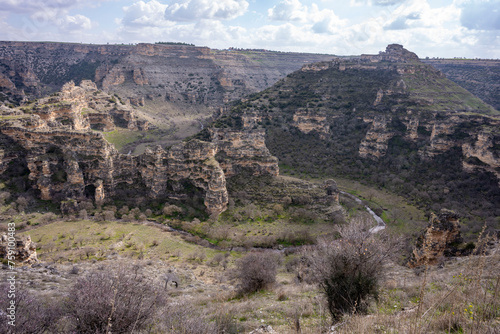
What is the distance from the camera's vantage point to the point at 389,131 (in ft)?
212

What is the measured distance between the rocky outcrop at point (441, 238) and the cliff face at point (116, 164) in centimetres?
2488

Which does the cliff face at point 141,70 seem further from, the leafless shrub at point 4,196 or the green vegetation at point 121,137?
the leafless shrub at point 4,196

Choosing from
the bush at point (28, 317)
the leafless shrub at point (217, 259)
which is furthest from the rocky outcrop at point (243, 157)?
the bush at point (28, 317)

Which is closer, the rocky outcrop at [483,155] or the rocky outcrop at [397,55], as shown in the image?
the rocky outcrop at [483,155]

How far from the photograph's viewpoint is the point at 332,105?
7700cm

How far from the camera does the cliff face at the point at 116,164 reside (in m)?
42.1

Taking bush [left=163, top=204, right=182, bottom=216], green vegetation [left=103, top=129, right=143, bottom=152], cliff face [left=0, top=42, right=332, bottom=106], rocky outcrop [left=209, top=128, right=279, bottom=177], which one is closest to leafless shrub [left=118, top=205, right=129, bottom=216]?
bush [left=163, top=204, right=182, bottom=216]

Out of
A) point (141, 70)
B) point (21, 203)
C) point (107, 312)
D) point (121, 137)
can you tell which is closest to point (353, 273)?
point (107, 312)

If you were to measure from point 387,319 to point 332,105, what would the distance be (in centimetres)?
7424

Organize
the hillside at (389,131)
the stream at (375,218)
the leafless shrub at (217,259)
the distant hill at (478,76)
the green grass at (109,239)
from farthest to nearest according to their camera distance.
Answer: the distant hill at (478,76), the hillside at (389,131), the stream at (375,218), the leafless shrub at (217,259), the green grass at (109,239)

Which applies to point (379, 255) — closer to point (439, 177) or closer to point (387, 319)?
point (387, 319)

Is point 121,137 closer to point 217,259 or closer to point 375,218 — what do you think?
point 217,259

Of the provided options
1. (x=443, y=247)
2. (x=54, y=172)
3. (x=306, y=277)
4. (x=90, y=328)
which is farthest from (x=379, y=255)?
(x=54, y=172)

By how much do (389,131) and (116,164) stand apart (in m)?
58.9
